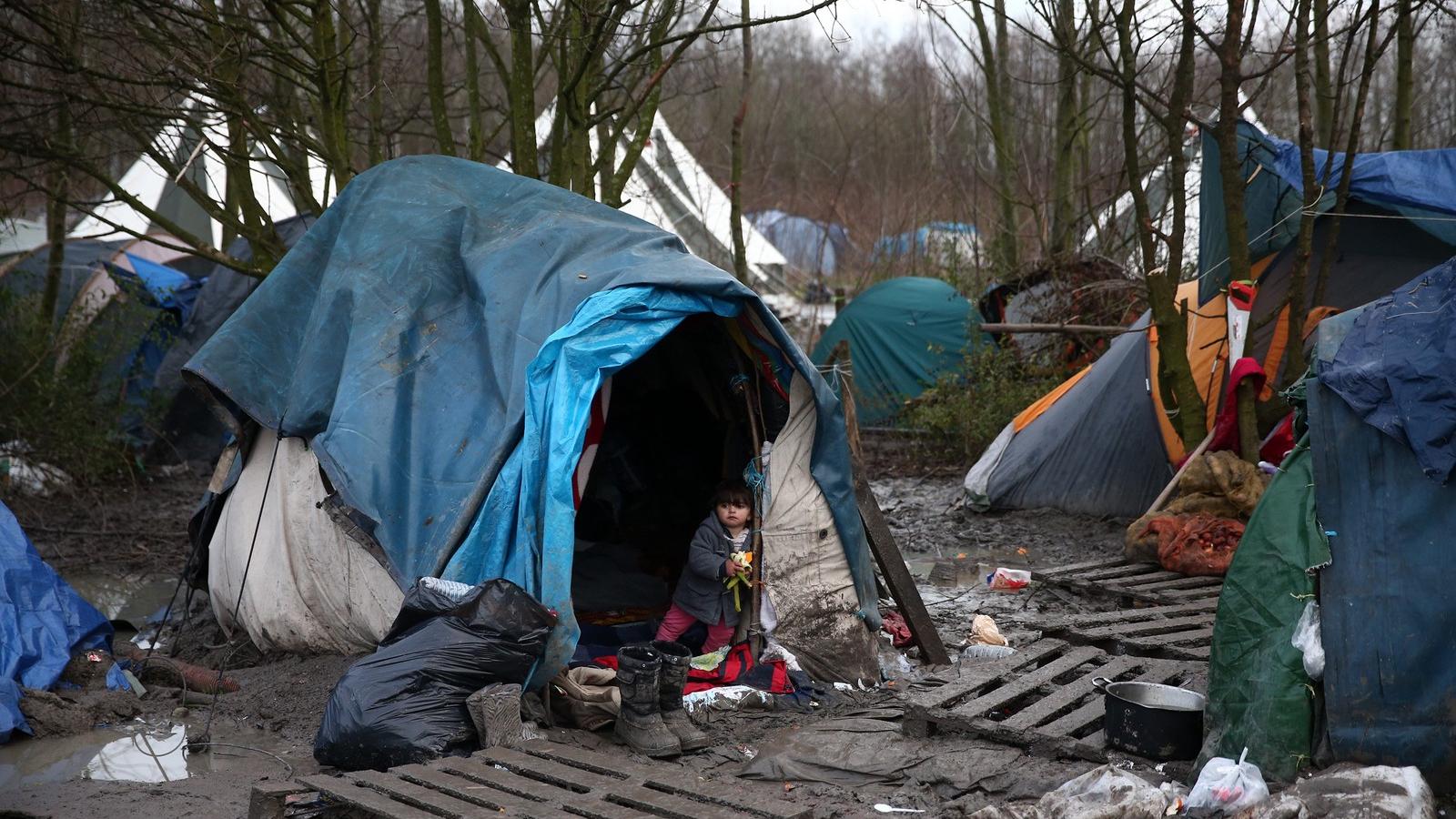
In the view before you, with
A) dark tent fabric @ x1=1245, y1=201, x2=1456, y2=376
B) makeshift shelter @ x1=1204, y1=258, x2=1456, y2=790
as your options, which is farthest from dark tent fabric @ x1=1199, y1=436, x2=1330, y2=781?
dark tent fabric @ x1=1245, y1=201, x2=1456, y2=376

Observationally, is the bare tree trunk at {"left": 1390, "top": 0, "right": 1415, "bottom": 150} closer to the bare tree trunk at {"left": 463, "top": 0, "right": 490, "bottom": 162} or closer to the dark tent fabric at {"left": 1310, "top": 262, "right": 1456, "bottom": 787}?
the dark tent fabric at {"left": 1310, "top": 262, "right": 1456, "bottom": 787}

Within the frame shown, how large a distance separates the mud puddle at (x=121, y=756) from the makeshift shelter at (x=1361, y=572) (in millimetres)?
3958

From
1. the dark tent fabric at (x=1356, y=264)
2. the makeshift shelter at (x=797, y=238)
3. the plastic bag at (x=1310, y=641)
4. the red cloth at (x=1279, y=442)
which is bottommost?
the plastic bag at (x=1310, y=641)

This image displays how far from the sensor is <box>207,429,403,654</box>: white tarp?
6.12 m

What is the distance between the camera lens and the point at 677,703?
523cm

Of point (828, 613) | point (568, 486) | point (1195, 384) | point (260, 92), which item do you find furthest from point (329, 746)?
point (1195, 384)

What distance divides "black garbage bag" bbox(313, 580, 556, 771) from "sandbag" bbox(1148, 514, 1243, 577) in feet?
14.8

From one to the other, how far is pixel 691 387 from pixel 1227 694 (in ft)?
13.9

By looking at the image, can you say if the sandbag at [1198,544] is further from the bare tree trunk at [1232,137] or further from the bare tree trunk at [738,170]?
the bare tree trunk at [738,170]

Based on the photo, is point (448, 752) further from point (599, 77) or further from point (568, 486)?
point (599, 77)

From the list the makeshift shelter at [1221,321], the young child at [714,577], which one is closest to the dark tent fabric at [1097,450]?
the makeshift shelter at [1221,321]

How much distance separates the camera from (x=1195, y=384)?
9.07 metres

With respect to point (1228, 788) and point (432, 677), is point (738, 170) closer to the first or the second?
point (432, 677)

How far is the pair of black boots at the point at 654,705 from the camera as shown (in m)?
5.06
